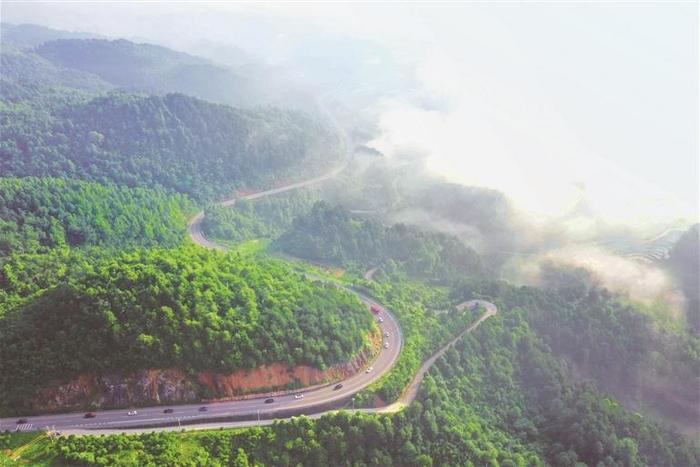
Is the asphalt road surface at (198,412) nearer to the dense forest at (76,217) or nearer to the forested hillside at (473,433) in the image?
the forested hillside at (473,433)

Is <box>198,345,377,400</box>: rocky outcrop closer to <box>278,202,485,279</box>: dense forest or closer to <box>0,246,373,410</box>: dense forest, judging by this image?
<box>0,246,373,410</box>: dense forest

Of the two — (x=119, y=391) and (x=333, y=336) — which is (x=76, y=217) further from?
(x=333, y=336)

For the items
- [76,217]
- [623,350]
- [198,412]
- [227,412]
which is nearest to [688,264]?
[623,350]

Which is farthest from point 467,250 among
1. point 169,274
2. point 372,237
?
point 169,274

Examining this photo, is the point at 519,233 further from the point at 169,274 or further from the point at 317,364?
the point at 169,274

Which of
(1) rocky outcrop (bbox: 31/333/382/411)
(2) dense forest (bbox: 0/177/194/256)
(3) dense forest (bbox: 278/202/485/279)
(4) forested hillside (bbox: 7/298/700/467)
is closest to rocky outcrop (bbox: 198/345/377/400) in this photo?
(1) rocky outcrop (bbox: 31/333/382/411)

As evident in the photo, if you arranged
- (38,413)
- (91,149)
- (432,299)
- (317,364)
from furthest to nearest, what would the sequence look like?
(91,149) → (432,299) → (317,364) → (38,413)

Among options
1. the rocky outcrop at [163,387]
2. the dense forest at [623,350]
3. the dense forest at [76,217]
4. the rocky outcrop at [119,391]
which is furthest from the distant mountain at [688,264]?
the dense forest at [76,217]
